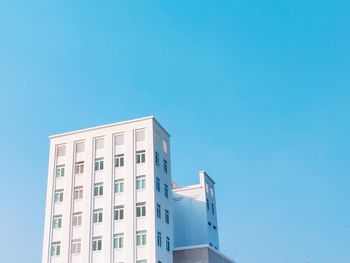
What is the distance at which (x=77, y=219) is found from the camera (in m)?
38.6

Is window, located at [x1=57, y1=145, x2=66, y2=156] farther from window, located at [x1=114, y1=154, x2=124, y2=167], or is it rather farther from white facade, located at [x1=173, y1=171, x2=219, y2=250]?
white facade, located at [x1=173, y1=171, x2=219, y2=250]

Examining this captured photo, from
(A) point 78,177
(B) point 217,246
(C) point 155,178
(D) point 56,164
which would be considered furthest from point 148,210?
(B) point 217,246

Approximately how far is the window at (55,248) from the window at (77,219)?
1.89 m

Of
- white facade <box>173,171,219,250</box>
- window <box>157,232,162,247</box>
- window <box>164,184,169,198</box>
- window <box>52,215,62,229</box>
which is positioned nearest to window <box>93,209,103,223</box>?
window <box>52,215,62,229</box>

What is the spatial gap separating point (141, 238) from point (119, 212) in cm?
281

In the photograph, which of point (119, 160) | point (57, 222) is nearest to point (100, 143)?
point (119, 160)

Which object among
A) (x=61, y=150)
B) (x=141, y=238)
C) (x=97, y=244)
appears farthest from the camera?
(x=61, y=150)

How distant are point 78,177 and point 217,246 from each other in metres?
15.7

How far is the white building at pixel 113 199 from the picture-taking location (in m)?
36.5

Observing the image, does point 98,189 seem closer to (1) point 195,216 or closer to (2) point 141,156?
(2) point 141,156

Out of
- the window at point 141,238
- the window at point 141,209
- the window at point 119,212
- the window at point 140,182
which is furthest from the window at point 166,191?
the window at point 141,238

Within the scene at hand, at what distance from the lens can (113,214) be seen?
37.6 meters

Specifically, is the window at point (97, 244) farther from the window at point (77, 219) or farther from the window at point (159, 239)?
the window at point (159, 239)

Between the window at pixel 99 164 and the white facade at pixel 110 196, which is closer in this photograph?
the white facade at pixel 110 196
